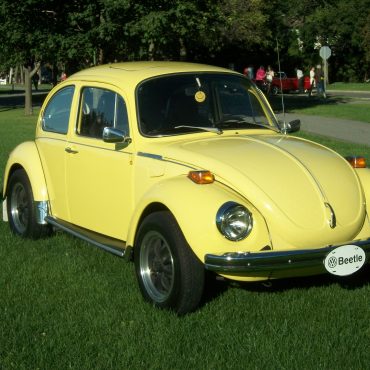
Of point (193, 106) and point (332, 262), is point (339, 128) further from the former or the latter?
point (332, 262)

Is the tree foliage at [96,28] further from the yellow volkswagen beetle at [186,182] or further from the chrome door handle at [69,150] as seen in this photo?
Answer: the chrome door handle at [69,150]

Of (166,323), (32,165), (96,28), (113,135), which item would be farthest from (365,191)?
(96,28)

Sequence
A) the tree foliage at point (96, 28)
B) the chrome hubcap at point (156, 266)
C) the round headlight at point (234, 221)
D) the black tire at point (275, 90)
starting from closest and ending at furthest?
1. the round headlight at point (234, 221)
2. the chrome hubcap at point (156, 266)
3. the tree foliage at point (96, 28)
4. the black tire at point (275, 90)

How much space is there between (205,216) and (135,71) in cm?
189

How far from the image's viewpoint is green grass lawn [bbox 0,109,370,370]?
4.34 m

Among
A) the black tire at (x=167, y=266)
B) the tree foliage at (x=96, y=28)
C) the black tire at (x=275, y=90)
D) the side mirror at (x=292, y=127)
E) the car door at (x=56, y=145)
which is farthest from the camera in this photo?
the black tire at (x=275, y=90)

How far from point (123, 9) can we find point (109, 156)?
1705cm

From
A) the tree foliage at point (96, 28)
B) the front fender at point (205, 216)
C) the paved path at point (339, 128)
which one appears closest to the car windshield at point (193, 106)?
the front fender at point (205, 216)

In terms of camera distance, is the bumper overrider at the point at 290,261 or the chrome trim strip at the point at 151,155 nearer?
the bumper overrider at the point at 290,261

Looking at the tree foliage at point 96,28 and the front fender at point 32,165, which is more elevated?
the tree foliage at point 96,28

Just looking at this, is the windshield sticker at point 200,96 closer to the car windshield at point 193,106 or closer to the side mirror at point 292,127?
the car windshield at point 193,106

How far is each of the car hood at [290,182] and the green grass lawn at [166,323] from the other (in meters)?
0.60

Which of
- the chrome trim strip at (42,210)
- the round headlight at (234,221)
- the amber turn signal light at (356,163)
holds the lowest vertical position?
the chrome trim strip at (42,210)

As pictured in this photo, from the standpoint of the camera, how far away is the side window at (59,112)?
22.3 ft
